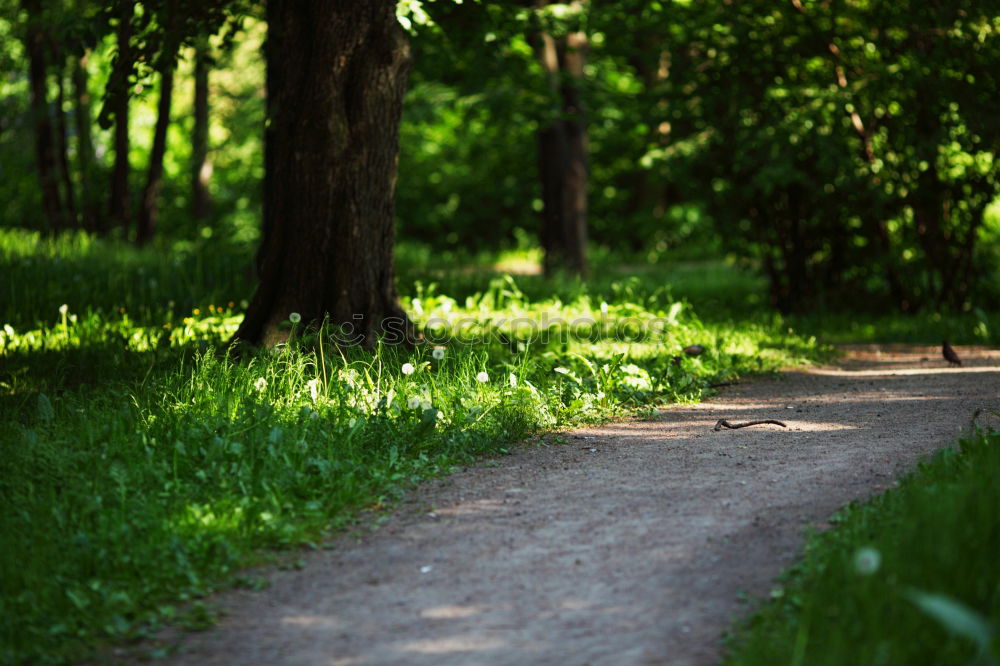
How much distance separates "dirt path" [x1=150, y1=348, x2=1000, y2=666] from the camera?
3.33m

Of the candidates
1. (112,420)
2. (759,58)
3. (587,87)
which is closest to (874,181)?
(759,58)

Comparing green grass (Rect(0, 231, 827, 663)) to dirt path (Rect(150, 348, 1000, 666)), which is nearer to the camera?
dirt path (Rect(150, 348, 1000, 666))

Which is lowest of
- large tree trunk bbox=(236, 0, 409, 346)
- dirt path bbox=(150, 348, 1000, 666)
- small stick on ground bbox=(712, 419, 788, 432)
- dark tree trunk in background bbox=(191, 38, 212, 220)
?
dirt path bbox=(150, 348, 1000, 666)

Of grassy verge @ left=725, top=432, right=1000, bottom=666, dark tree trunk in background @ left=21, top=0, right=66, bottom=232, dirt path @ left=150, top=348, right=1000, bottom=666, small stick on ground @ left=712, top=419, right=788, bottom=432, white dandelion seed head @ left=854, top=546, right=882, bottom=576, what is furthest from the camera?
dark tree trunk in background @ left=21, top=0, right=66, bottom=232

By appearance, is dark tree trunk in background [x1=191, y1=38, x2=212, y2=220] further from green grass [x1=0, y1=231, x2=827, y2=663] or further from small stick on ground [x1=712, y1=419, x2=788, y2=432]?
small stick on ground [x1=712, y1=419, x2=788, y2=432]

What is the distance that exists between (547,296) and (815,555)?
6.64 meters

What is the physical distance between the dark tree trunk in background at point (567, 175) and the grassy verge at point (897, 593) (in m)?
9.65

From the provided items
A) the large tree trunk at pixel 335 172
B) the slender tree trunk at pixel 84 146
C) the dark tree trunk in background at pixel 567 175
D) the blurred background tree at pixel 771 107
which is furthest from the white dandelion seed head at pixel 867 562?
the slender tree trunk at pixel 84 146

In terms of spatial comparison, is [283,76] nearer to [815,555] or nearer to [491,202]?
Result: [815,555]

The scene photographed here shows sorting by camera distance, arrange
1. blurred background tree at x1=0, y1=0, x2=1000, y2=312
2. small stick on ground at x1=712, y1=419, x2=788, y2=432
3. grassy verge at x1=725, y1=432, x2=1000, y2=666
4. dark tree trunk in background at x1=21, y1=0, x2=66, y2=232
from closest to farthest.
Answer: grassy verge at x1=725, y1=432, x2=1000, y2=666 < small stick on ground at x1=712, y1=419, x2=788, y2=432 < blurred background tree at x1=0, y1=0, x2=1000, y2=312 < dark tree trunk in background at x1=21, y1=0, x2=66, y2=232

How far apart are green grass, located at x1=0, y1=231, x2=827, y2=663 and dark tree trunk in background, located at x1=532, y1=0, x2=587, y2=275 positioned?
3588mm

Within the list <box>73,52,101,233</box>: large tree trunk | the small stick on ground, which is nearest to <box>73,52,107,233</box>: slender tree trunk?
<box>73,52,101,233</box>: large tree trunk

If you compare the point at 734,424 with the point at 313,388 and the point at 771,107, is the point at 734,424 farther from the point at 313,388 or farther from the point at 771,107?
the point at 771,107

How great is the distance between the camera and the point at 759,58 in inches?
412
